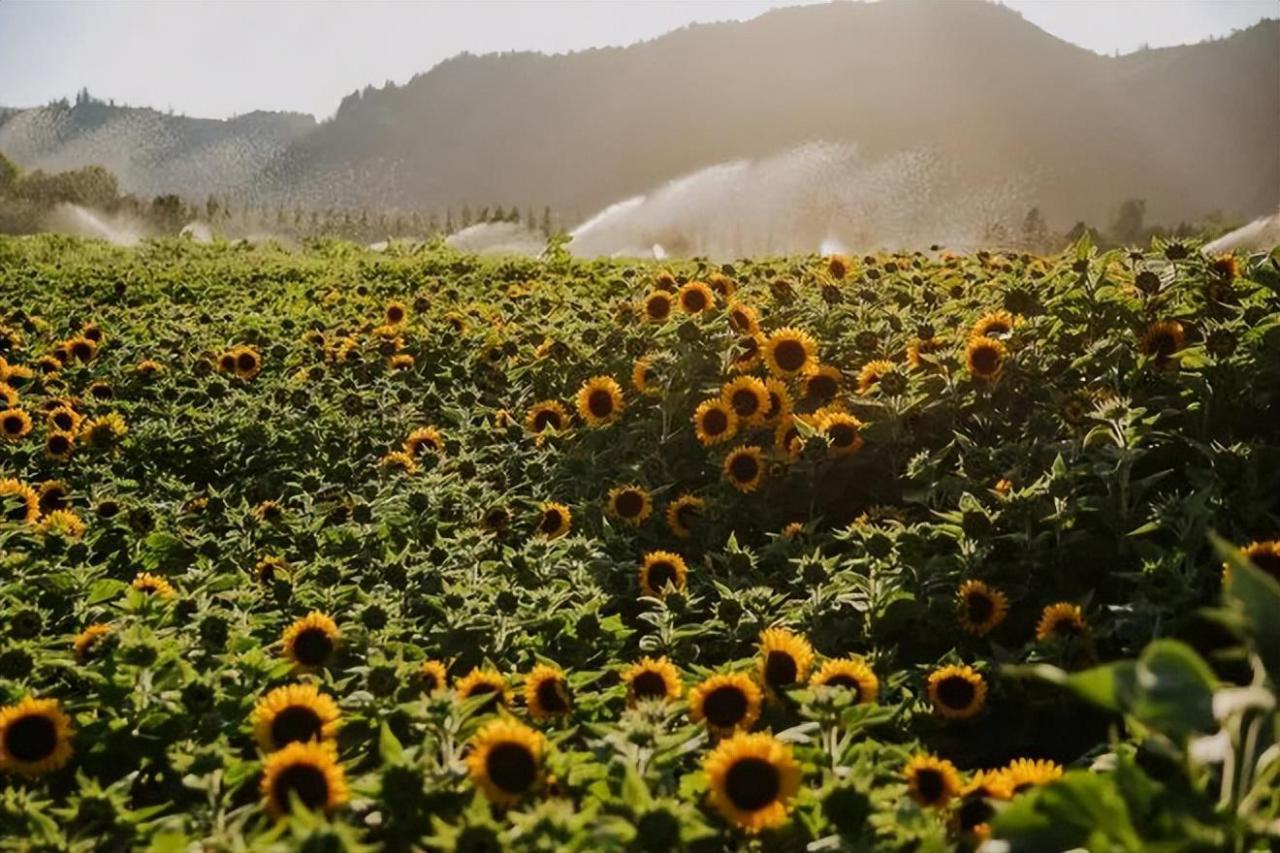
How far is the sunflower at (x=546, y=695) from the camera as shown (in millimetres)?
Answer: 2838

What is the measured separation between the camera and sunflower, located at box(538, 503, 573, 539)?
14.9 feet

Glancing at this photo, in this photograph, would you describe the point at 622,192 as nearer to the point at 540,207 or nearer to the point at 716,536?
the point at 540,207

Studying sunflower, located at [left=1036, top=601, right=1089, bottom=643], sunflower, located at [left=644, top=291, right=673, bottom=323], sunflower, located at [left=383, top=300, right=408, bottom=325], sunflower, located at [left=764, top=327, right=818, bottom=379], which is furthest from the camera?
sunflower, located at [left=383, top=300, right=408, bottom=325]

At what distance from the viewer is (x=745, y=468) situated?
4.61 m

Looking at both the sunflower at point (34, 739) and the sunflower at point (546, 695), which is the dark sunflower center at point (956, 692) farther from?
the sunflower at point (34, 739)

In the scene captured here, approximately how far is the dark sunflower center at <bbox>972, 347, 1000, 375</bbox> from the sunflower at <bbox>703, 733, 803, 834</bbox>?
254cm

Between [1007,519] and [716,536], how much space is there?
4.01ft

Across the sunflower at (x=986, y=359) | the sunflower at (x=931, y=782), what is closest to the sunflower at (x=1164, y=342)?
the sunflower at (x=986, y=359)

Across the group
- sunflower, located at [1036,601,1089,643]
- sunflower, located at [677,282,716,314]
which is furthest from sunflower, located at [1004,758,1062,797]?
sunflower, located at [677,282,716,314]

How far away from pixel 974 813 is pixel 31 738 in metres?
2.18

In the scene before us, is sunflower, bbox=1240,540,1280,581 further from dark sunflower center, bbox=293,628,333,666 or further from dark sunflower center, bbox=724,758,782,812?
dark sunflower center, bbox=293,628,333,666

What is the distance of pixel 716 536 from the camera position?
14.8 feet

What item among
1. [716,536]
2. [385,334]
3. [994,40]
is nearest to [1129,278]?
[716,536]

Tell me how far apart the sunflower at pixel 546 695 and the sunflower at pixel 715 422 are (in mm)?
2140
